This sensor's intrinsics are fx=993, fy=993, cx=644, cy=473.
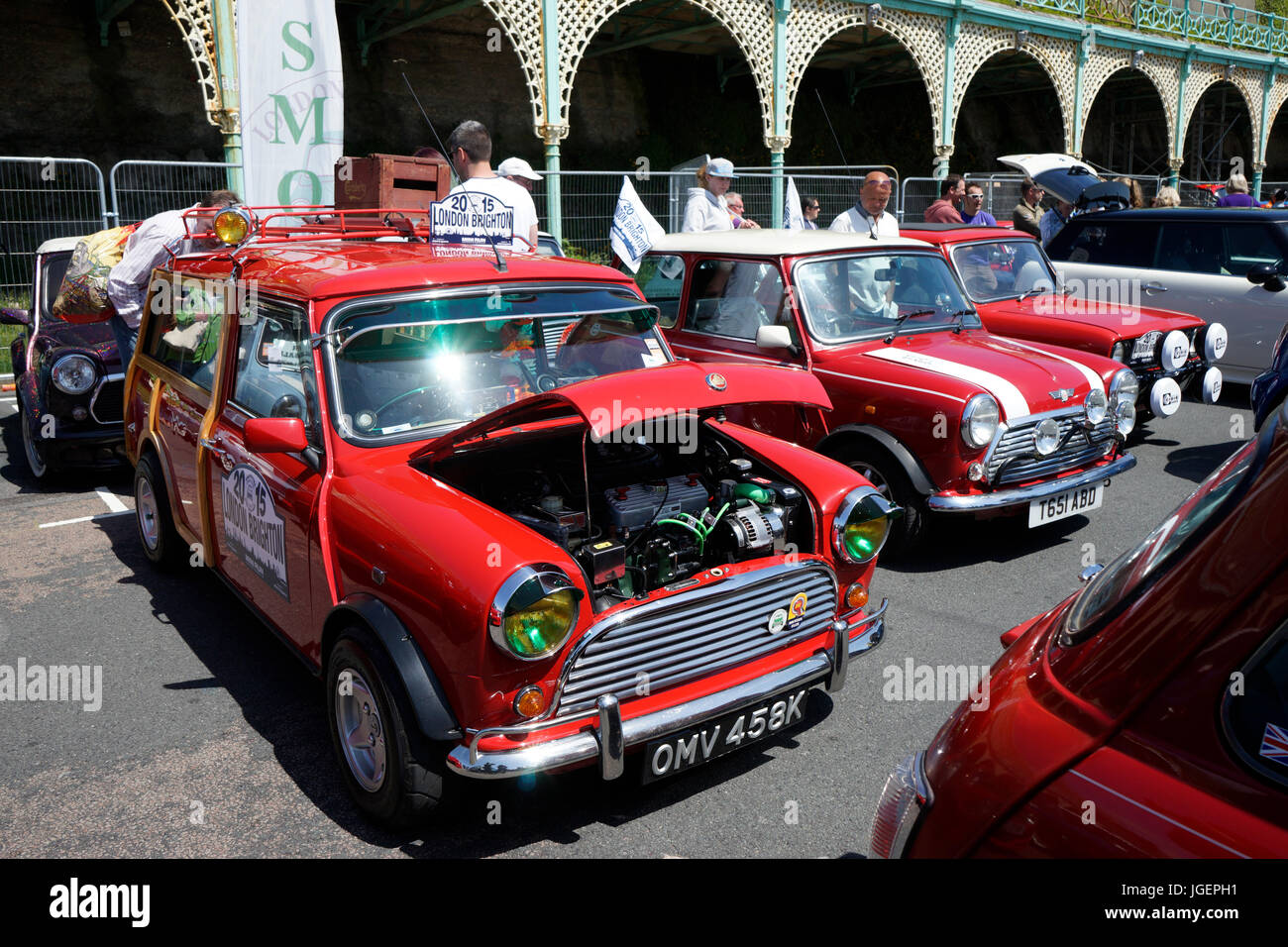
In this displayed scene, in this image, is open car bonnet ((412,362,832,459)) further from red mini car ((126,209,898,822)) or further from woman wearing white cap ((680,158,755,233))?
woman wearing white cap ((680,158,755,233))

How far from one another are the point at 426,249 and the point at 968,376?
2.96 metres

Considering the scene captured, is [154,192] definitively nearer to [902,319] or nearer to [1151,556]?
[902,319]

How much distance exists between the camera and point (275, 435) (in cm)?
338

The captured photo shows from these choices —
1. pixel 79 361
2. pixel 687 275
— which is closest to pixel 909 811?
pixel 687 275

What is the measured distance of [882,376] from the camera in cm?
556

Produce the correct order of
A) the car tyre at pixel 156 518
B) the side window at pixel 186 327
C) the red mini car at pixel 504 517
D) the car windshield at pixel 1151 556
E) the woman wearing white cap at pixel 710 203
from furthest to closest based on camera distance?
the woman wearing white cap at pixel 710 203
the car tyre at pixel 156 518
the side window at pixel 186 327
the red mini car at pixel 504 517
the car windshield at pixel 1151 556

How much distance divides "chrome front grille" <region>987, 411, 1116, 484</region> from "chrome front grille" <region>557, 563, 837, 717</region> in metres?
2.34

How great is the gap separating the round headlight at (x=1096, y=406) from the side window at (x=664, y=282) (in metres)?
2.63

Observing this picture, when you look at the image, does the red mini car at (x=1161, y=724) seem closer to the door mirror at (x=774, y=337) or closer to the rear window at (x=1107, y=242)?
the door mirror at (x=774, y=337)

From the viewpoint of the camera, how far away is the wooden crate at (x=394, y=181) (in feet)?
23.8

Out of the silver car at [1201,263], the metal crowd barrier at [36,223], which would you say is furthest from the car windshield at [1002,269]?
the metal crowd barrier at [36,223]

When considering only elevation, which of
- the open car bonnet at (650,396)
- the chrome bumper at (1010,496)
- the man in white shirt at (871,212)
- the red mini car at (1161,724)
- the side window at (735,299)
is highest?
the man in white shirt at (871,212)

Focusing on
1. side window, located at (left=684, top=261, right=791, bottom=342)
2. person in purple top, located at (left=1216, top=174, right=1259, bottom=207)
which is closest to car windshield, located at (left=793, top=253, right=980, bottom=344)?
side window, located at (left=684, top=261, right=791, bottom=342)

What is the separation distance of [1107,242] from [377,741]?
948 cm
